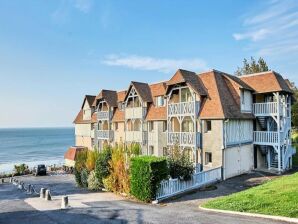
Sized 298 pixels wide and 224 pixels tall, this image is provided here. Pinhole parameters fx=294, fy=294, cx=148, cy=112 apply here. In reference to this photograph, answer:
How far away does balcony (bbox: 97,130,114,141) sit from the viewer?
150 ft

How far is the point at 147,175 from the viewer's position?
21.3m

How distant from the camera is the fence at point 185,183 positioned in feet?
72.1

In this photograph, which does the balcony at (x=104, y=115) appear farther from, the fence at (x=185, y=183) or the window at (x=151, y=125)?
the fence at (x=185, y=183)

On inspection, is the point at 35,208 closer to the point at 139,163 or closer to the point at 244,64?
the point at 139,163

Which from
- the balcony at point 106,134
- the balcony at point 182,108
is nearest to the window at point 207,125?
the balcony at point 182,108

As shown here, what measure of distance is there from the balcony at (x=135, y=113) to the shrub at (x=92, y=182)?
39.1ft

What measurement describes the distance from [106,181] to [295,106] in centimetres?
3529

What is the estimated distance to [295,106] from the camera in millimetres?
47719

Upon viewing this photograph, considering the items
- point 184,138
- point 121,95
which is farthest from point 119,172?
point 121,95

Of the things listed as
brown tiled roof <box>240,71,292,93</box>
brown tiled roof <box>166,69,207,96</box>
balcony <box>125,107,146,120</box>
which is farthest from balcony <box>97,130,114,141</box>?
brown tiled roof <box>240,71,292,93</box>

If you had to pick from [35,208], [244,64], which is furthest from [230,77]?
[244,64]

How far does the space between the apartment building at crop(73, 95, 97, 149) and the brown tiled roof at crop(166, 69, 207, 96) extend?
878 inches

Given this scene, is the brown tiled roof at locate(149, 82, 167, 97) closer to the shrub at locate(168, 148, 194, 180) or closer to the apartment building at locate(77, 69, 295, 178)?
the apartment building at locate(77, 69, 295, 178)

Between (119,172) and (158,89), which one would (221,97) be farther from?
(119,172)
